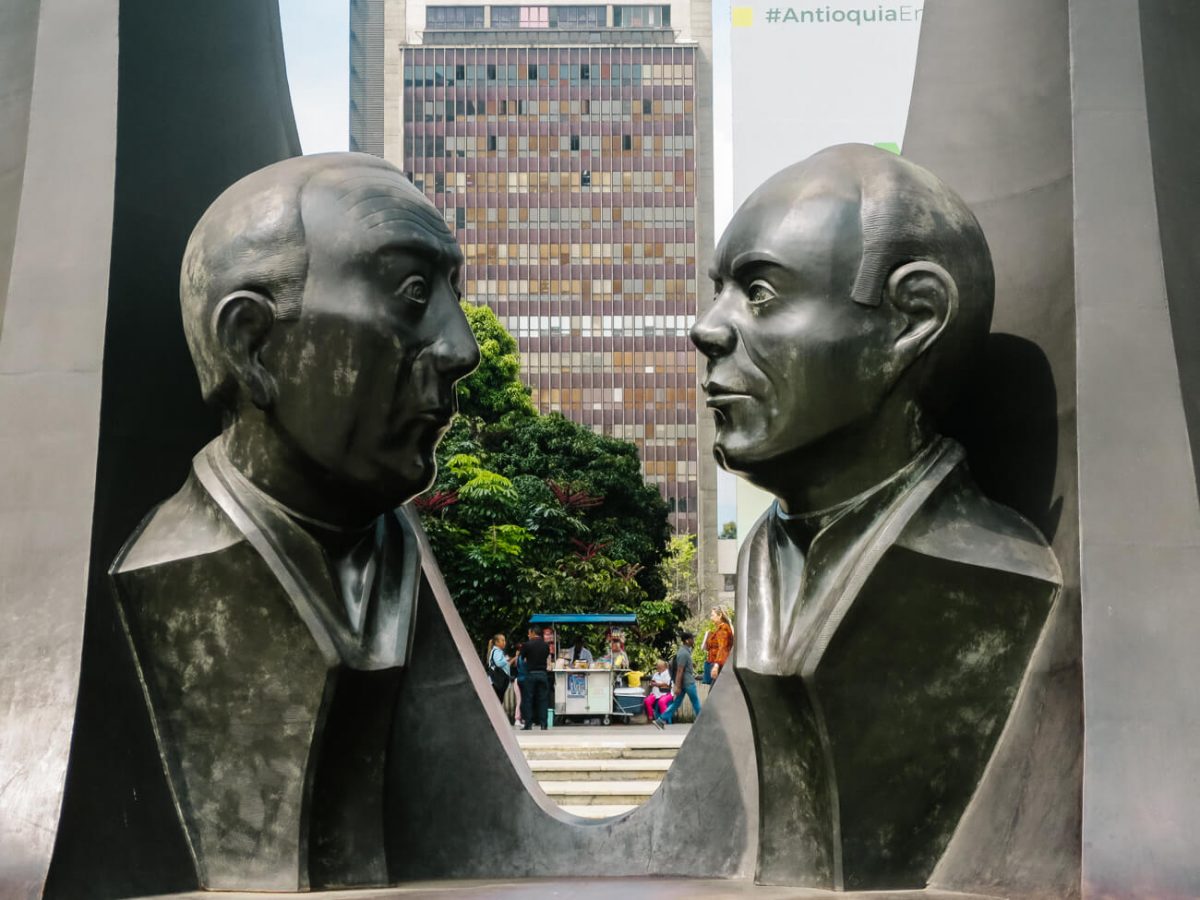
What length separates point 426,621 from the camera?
8680 mm

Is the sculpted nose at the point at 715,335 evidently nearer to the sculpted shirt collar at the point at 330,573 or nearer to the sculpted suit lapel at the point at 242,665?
the sculpted shirt collar at the point at 330,573

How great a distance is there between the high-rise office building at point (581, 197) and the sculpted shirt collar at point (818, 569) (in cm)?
7641

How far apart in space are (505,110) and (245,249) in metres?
80.6

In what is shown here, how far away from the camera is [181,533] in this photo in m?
7.08

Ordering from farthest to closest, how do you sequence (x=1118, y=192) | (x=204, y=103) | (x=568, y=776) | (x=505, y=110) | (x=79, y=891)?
(x=505, y=110) → (x=568, y=776) → (x=204, y=103) → (x=1118, y=192) → (x=79, y=891)

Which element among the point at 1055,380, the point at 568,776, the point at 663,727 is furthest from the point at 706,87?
the point at 1055,380

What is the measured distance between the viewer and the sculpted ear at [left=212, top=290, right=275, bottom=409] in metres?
6.98

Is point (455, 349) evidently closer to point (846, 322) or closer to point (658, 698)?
point (846, 322)

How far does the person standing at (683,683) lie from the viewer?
66.0 feet

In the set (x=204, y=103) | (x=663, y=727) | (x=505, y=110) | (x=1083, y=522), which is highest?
(x=505, y=110)

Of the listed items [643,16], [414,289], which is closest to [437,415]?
[414,289]

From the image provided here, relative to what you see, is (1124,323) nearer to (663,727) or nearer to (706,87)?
(663,727)

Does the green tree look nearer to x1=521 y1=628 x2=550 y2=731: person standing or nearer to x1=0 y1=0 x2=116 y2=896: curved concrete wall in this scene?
x1=521 y1=628 x2=550 y2=731: person standing

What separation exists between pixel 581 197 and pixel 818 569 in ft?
263
